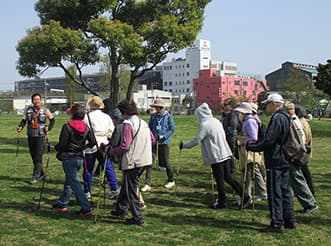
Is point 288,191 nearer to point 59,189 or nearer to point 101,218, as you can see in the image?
point 101,218

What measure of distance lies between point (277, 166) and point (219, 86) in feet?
342

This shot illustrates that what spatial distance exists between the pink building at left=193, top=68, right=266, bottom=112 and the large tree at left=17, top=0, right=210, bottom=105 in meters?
90.8

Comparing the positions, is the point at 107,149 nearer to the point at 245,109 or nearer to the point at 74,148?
the point at 74,148

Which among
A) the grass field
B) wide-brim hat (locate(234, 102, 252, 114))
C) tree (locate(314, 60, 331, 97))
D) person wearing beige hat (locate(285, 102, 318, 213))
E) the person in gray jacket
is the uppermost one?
tree (locate(314, 60, 331, 97))

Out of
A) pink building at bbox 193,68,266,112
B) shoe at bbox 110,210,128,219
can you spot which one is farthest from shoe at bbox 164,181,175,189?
pink building at bbox 193,68,266,112

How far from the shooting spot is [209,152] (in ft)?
24.3

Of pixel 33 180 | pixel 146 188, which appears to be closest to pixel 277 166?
pixel 146 188

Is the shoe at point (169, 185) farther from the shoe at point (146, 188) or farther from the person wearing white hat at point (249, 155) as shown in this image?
the person wearing white hat at point (249, 155)

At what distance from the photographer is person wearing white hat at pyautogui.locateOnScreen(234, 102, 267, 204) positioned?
7.66 metres

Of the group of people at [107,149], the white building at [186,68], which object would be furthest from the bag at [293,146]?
the white building at [186,68]

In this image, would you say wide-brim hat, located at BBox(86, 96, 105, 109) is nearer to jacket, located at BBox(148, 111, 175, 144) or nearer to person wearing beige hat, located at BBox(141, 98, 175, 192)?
person wearing beige hat, located at BBox(141, 98, 175, 192)

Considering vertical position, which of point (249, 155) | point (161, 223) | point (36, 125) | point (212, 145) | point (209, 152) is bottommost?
point (161, 223)

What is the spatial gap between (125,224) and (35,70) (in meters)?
12.7

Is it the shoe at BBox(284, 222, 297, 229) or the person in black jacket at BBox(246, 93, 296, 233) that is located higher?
the person in black jacket at BBox(246, 93, 296, 233)
